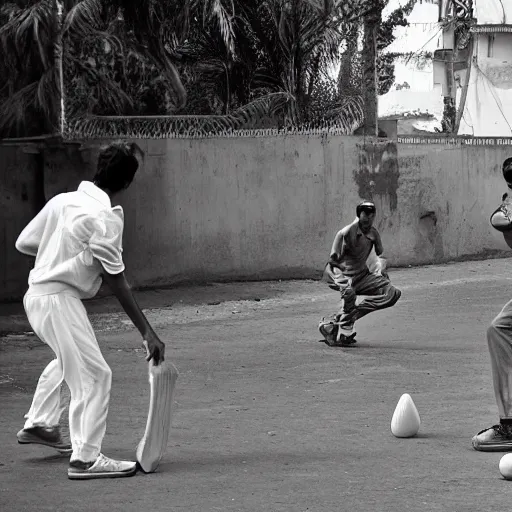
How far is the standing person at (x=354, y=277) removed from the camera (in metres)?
11.2

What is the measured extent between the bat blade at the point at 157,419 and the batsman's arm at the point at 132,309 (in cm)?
9

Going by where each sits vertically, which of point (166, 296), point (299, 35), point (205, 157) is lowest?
point (166, 296)

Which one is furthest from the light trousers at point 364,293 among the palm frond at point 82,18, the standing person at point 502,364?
the palm frond at point 82,18

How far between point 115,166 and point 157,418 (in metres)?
1.37

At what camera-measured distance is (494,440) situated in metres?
6.60

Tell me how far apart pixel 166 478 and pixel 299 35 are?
12479mm

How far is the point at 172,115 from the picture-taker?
52.7 feet

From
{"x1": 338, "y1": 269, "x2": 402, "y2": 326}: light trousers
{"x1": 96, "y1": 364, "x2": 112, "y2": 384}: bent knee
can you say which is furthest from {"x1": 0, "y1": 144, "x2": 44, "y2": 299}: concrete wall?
{"x1": 96, "y1": 364, "x2": 112, "y2": 384}: bent knee

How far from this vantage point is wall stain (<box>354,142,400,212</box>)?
56.9 ft

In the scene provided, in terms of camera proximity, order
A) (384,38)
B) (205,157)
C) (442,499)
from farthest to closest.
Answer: (384,38) < (205,157) < (442,499)

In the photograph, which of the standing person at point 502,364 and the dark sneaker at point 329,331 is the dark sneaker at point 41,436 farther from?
the dark sneaker at point 329,331

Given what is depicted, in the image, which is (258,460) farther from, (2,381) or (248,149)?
(248,149)

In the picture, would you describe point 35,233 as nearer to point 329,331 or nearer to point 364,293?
point 329,331

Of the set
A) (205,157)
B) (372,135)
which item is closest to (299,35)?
(372,135)
